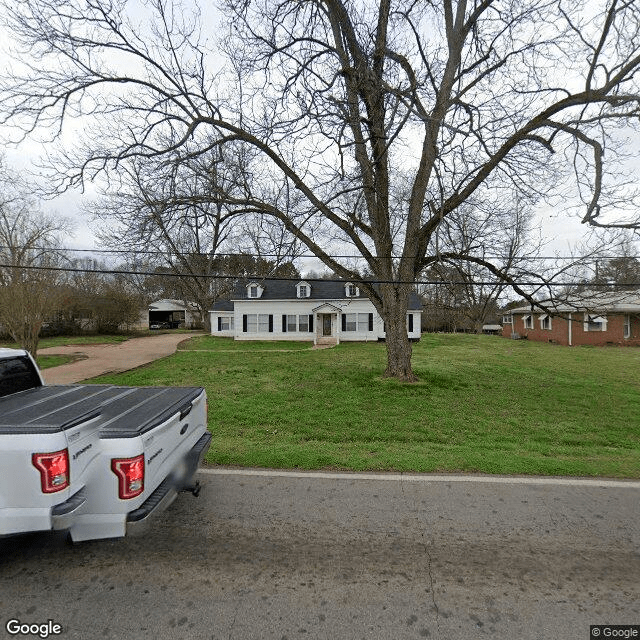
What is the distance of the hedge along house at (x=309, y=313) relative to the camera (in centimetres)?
2394

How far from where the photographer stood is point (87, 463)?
239 centimetres

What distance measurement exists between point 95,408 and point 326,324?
2158cm

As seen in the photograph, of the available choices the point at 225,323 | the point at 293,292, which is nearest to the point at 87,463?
the point at 293,292

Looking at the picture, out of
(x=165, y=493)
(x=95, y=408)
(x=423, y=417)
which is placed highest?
(x=95, y=408)

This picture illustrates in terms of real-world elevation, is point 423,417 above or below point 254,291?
A: below

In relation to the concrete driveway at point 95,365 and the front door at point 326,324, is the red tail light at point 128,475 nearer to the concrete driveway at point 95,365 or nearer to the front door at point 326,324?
the concrete driveway at point 95,365

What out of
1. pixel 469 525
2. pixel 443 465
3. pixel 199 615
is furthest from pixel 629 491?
pixel 199 615

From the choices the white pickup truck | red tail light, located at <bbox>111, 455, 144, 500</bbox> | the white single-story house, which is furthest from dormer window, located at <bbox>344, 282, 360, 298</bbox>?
the white single-story house

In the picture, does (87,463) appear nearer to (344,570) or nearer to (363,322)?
(344,570)

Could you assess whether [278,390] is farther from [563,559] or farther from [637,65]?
[637,65]

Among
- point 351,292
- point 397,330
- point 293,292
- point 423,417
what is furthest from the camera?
point 293,292

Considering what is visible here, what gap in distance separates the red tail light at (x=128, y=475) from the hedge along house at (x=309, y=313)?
20.5m

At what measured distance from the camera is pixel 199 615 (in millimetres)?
2232

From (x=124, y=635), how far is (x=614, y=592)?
10.8ft
